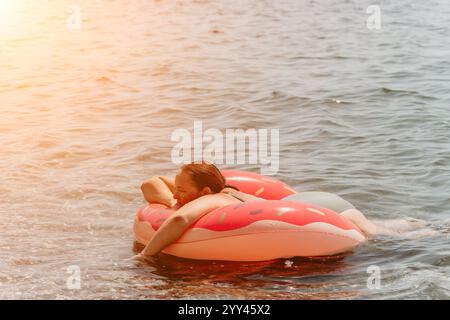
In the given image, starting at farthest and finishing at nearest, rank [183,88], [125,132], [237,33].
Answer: [237,33] < [183,88] < [125,132]

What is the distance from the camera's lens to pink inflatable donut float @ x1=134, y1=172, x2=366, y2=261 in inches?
241

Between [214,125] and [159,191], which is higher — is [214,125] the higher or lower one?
the higher one

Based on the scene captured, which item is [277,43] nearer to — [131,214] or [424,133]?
[424,133]

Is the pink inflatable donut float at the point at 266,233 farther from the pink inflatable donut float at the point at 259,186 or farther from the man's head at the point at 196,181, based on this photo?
the pink inflatable donut float at the point at 259,186

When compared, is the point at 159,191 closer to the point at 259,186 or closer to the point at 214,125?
the point at 259,186

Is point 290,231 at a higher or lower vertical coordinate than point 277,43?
lower

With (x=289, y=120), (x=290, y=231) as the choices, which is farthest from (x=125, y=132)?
(x=290, y=231)

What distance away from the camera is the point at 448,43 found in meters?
17.8

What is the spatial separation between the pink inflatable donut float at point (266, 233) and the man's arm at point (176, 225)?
50 mm

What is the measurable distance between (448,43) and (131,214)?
1191 centimetres

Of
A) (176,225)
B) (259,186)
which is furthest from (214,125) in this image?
(176,225)

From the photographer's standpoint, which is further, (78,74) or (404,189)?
(78,74)

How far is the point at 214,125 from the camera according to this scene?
38.4ft

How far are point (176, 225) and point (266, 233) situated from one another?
703mm
